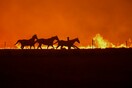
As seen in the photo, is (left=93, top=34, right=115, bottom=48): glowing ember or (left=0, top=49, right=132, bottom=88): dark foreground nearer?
(left=0, top=49, right=132, bottom=88): dark foreground

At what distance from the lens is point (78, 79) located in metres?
14.1

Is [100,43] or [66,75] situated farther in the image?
[100,43]

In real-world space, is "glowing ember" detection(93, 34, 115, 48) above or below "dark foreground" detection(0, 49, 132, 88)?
above

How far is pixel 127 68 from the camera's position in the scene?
691 inches

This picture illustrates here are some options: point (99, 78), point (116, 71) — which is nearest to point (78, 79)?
point (99, 78)

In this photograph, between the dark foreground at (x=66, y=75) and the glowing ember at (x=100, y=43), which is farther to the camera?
the glowing ember at (x=100, y=43)

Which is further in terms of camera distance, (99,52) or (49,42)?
(49,42)

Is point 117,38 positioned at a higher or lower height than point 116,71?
higher

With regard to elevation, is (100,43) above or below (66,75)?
above

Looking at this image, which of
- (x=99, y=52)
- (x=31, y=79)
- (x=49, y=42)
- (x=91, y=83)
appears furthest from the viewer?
(x=49, y=42)

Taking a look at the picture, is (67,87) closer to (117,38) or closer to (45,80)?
(45,80)

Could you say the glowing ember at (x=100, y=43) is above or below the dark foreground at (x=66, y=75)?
above

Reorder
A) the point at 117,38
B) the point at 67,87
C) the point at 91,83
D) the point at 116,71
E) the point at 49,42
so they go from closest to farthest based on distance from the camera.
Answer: the point at 67,87
the point at 91,83
the point at 116,71
the point at 49,42
the point at 117,38

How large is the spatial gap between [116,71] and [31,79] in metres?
4.81
